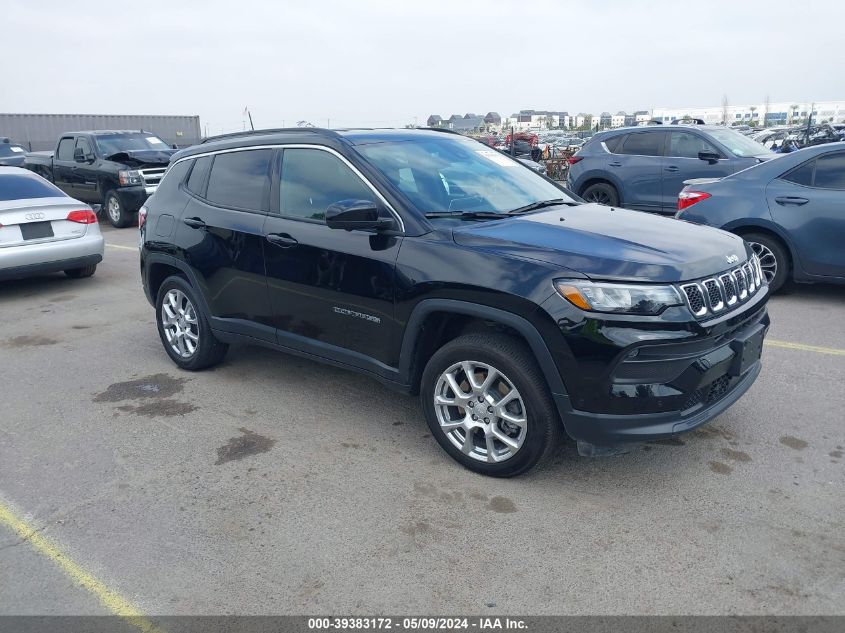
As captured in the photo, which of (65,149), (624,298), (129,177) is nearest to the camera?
(624,298)

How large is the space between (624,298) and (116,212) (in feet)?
43.4

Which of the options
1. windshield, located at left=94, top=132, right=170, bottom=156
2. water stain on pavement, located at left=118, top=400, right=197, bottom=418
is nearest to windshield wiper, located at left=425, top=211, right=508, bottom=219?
water stain on pavement, located at left=118, top=400, right=197, bottom=418

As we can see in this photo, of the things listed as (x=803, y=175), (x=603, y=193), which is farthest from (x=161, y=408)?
(x=603, y=193)

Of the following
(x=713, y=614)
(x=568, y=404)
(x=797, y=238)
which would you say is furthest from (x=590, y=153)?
(x=713, y=614)

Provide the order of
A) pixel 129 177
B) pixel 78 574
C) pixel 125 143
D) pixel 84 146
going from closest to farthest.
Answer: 1. pixel 78 574
2. pixel 129 177
3. pixel 84 146
4. pixel 125 143

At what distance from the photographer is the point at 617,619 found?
2.73 m

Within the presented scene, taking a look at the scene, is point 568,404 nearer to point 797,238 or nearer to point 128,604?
point 128,604

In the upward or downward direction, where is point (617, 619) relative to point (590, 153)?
downward

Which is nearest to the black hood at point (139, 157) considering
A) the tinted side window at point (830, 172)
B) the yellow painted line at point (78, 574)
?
the tinted side window at point (830, 172)

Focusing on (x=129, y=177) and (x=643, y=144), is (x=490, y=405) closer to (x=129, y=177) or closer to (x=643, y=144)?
(x=643, y=144)

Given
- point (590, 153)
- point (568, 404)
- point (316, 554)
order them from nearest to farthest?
1. point (316, 554)
2. point (568, 404)
3. point (590, 153)

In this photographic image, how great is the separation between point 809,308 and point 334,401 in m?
4.89

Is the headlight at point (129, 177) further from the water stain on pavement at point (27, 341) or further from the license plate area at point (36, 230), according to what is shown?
the water stain on pavement at point (27, 341)

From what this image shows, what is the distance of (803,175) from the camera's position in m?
7.16
